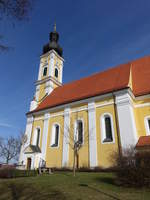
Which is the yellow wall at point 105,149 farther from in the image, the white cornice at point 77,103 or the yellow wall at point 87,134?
the white cornice at point 77,103

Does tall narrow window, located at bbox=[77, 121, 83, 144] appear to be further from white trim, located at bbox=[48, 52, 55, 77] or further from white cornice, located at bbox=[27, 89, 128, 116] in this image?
white trim, located at bbox=[48, 52, 55, 77]

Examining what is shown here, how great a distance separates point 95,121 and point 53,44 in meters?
22.5

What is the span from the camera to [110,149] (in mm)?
15031

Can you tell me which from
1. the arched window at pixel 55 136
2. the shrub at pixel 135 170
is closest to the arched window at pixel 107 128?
the arched window at pixel 55 136

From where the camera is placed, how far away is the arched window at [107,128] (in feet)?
52.0

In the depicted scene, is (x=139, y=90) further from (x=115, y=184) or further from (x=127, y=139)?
(x=115, y=184)

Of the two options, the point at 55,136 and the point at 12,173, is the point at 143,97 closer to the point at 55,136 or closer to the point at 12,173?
the point at 55,136

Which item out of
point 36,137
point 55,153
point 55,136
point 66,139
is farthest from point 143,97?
point 36,137

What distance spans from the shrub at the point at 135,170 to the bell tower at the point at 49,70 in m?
19.7

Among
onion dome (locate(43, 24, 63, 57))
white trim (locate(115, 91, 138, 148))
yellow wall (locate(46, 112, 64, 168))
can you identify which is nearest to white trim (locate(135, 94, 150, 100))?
white trim (locate(115, 91, 138, 148))

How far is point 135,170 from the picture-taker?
7.16 meters

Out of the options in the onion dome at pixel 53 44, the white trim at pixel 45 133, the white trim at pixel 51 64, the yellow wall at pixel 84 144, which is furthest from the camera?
the onion dome at pixel 53 44

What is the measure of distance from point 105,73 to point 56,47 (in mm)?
15136

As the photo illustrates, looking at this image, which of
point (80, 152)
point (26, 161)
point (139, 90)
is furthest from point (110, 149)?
point (26, 161)
